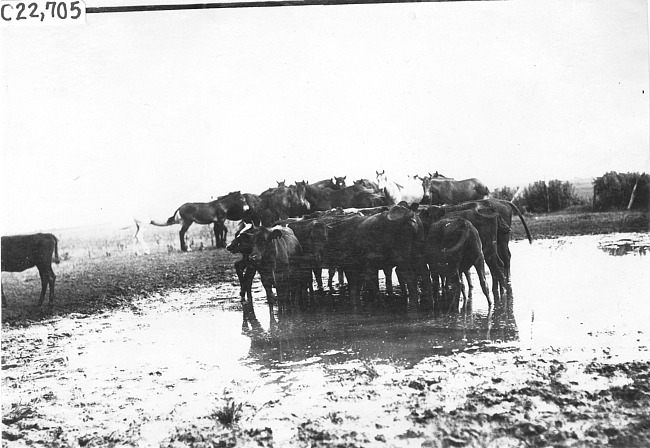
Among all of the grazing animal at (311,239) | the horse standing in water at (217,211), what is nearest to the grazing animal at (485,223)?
the grazing animal at (311,239)

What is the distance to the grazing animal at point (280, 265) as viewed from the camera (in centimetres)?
378

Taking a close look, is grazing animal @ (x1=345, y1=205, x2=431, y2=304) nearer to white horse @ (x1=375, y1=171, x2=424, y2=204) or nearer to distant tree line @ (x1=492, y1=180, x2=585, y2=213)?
white horse @ (x1=375, y1=171, x2=424, y2=204)

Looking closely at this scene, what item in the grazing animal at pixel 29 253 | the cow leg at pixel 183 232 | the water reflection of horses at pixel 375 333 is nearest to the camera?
the water reflection of horses at pixel 375 333

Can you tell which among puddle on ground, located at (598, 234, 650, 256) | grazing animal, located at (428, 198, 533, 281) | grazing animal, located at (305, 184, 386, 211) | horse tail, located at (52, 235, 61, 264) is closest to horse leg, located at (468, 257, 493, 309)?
grazing animal, located at (428, 198, 533, 281)

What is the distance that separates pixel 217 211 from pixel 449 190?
1.55m

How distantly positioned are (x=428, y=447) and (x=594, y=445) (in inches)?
35.6

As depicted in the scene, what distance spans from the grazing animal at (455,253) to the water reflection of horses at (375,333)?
0.52 ft

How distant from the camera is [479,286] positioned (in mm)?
3836

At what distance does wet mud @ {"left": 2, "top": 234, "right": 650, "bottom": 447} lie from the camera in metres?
3.30

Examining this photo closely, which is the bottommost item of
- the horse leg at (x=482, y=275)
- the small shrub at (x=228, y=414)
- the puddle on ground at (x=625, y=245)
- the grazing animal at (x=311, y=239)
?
the small shrub at (x=228, y=414)

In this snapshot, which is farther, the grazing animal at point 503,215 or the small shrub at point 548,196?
the small shrub at point 548,196

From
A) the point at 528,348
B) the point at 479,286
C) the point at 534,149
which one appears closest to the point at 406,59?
the point at 534,149

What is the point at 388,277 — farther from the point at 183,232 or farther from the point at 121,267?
the point at 121,267

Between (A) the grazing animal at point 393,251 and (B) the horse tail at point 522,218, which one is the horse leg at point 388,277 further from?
(B) the horse tail at point 522,218
